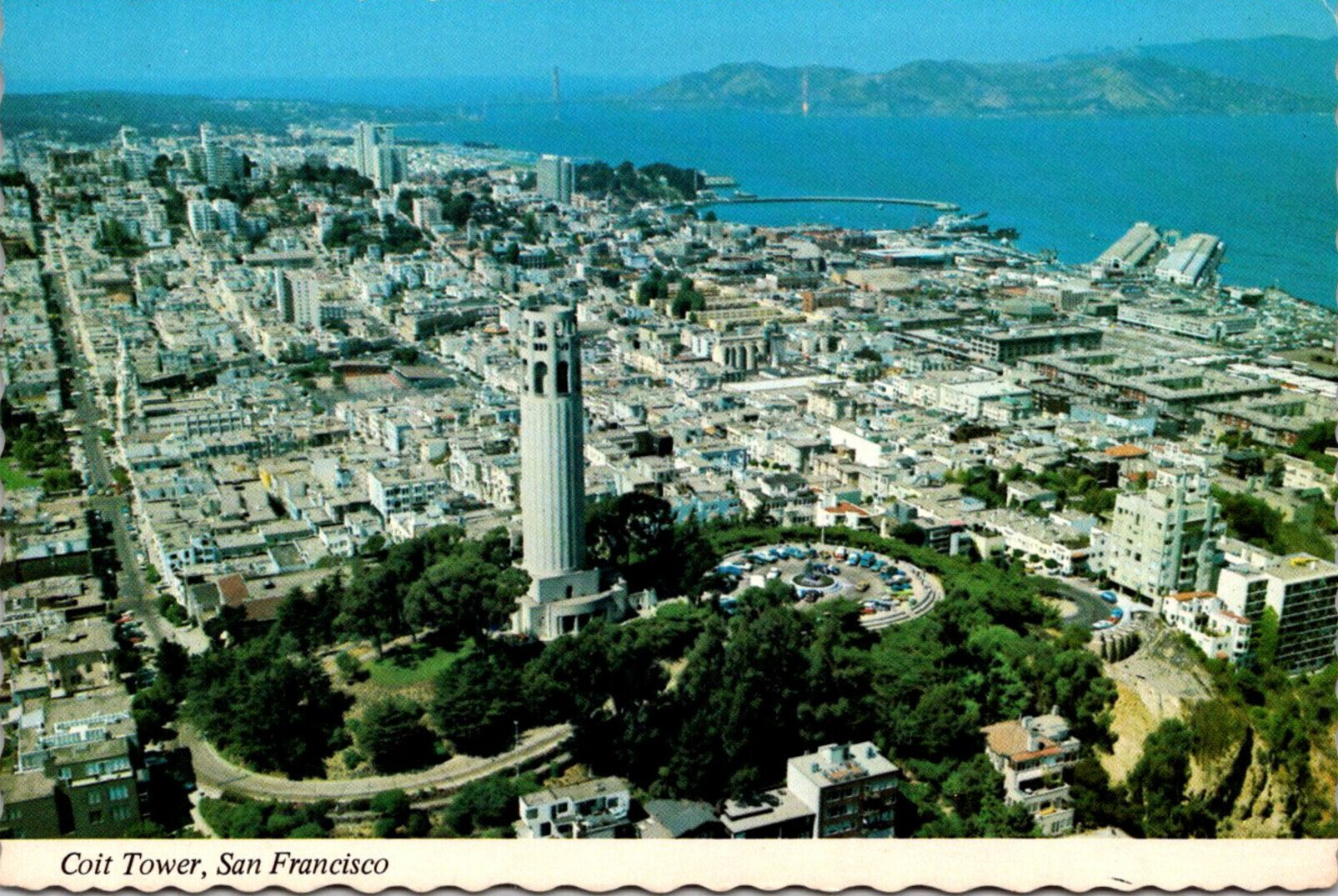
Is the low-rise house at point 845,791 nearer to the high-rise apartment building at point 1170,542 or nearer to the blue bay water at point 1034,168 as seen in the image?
the high-rise apartment building at point 1170,542

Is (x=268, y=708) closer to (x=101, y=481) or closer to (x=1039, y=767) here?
(x=1039, y=767)

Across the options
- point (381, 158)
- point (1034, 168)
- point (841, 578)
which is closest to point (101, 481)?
point (841, 578)

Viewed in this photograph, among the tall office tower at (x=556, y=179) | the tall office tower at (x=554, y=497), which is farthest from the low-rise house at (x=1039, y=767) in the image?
the tall office tower at (x=556, y=179)

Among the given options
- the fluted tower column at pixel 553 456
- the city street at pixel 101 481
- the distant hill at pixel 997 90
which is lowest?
the city street at pixel 101 481

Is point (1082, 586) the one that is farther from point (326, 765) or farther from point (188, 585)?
point (188, 585)

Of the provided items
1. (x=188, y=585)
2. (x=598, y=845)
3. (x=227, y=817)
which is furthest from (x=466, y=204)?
(x=598, y=845)
